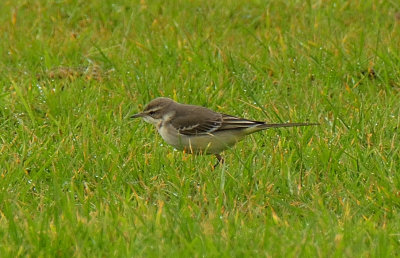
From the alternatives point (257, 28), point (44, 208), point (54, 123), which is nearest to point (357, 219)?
point (44, 208)

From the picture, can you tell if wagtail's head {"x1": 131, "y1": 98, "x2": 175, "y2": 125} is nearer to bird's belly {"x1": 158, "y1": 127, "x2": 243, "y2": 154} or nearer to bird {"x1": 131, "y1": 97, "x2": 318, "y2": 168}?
bird {"x1": 131, "y1": 97, "x2": 318, "y2": 168}

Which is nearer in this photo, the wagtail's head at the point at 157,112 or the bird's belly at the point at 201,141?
the bird's belly at the point at 201,141

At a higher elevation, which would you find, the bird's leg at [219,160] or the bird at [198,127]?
the bird at [198,127]

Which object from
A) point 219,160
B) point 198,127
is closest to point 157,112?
point 198,127

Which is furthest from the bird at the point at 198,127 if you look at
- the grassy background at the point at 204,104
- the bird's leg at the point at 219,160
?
the grassy background at the point at 204,104

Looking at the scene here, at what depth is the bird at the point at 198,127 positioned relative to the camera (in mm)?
7445

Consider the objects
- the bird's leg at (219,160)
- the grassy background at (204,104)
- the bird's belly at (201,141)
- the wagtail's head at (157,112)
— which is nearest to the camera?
the grassy background at (204,104)

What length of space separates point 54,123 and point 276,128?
1984 mm

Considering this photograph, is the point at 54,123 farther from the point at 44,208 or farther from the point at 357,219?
the point at 357,219

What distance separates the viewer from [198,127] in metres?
7.66

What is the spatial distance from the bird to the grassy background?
0.11 metres

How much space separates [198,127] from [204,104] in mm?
1183

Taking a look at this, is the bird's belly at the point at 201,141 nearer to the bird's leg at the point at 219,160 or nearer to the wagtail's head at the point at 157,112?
the bird's leg at the point at 219,160

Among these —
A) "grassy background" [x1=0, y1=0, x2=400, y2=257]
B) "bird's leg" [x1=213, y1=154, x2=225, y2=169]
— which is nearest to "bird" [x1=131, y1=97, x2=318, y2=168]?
"bird's leg" [x1=213, y1=154, x2=225, y2=169]
